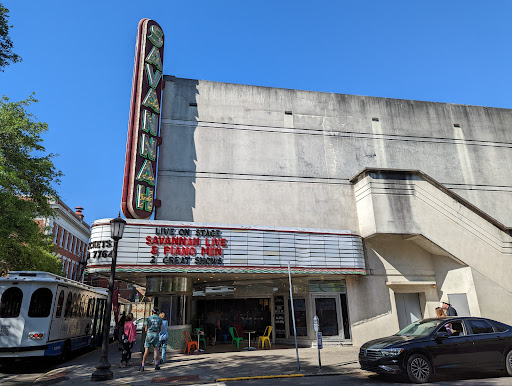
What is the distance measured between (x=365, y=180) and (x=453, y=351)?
914 cm

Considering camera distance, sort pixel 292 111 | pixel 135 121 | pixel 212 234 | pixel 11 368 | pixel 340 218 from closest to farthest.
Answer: pixel 11 368
pixel 212 234
pixel 135 121
pixel 340 218
pixel 292 111

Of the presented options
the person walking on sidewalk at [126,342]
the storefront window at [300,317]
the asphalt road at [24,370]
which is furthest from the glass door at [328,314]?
the asphalt road at [24,370]

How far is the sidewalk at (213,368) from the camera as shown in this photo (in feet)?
31.6

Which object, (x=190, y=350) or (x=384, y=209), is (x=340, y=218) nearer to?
(x=384, y=209)

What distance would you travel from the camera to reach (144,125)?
51.9 feet

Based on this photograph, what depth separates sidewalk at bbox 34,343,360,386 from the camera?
9.62 metres

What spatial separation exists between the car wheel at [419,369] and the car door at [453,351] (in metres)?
0.25

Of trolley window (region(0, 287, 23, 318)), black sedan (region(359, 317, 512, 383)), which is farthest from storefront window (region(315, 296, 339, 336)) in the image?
trolley window (region(0, 287, 23, 318))

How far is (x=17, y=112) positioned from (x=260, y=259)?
15.8 meters

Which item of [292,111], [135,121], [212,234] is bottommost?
[212,234]

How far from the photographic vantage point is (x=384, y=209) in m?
16.0

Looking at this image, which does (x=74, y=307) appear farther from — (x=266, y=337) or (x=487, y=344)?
(x=487, y=344)

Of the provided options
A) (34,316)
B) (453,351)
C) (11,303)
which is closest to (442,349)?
(453,351)

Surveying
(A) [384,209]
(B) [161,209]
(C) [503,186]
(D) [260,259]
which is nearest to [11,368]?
(B) [161,209]
